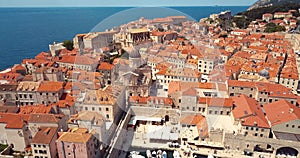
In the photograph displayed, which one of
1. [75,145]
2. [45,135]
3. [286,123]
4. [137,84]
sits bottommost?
[286,123]

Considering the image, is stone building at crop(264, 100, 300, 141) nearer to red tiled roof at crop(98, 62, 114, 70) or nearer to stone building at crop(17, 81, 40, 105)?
red tiled roof at crop(98, 62, 114, 70)

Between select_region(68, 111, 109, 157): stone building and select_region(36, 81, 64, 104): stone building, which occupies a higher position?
select_region(36, 81, 64, 104): stone building

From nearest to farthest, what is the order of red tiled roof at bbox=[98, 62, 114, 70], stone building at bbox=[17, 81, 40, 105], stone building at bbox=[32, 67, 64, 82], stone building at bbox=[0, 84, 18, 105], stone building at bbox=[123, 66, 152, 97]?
stone building at bbox=[17, 81, 40, 105] < stone building at bbox=[0, 84, 18, 105] < stone building at bbox=[123, 66, 152, 97] < stone building at bbox=[32, 67, 64, 82] < red tiled roof at bbox=[98, 62, 114, 70]

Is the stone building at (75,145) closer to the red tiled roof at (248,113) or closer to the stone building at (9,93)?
the stone building at (9,93)

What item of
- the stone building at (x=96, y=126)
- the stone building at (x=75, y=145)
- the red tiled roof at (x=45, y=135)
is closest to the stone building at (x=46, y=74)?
the stone building at (x=96, y=126)

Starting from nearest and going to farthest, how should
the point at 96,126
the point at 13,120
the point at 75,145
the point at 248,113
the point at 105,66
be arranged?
the point at 75,145, the point at 96,126, the point at 13,120, the point at 248,113, the point at 105,66

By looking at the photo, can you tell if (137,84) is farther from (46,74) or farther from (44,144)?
(44,144)

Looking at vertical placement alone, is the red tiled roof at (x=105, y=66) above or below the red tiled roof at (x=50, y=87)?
above

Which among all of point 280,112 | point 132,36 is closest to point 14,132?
point 132,36

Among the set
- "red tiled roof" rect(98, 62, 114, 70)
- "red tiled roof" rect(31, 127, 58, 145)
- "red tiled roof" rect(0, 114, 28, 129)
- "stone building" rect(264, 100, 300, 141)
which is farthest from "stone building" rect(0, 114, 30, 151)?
"stone building" rect(264, 100, 300, 141)

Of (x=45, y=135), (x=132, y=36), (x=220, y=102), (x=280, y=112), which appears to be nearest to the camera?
(x=45, y=135)

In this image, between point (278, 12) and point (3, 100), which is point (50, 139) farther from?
point (278, 12)

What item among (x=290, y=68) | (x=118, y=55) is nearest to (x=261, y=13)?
(x=290, y=68)
